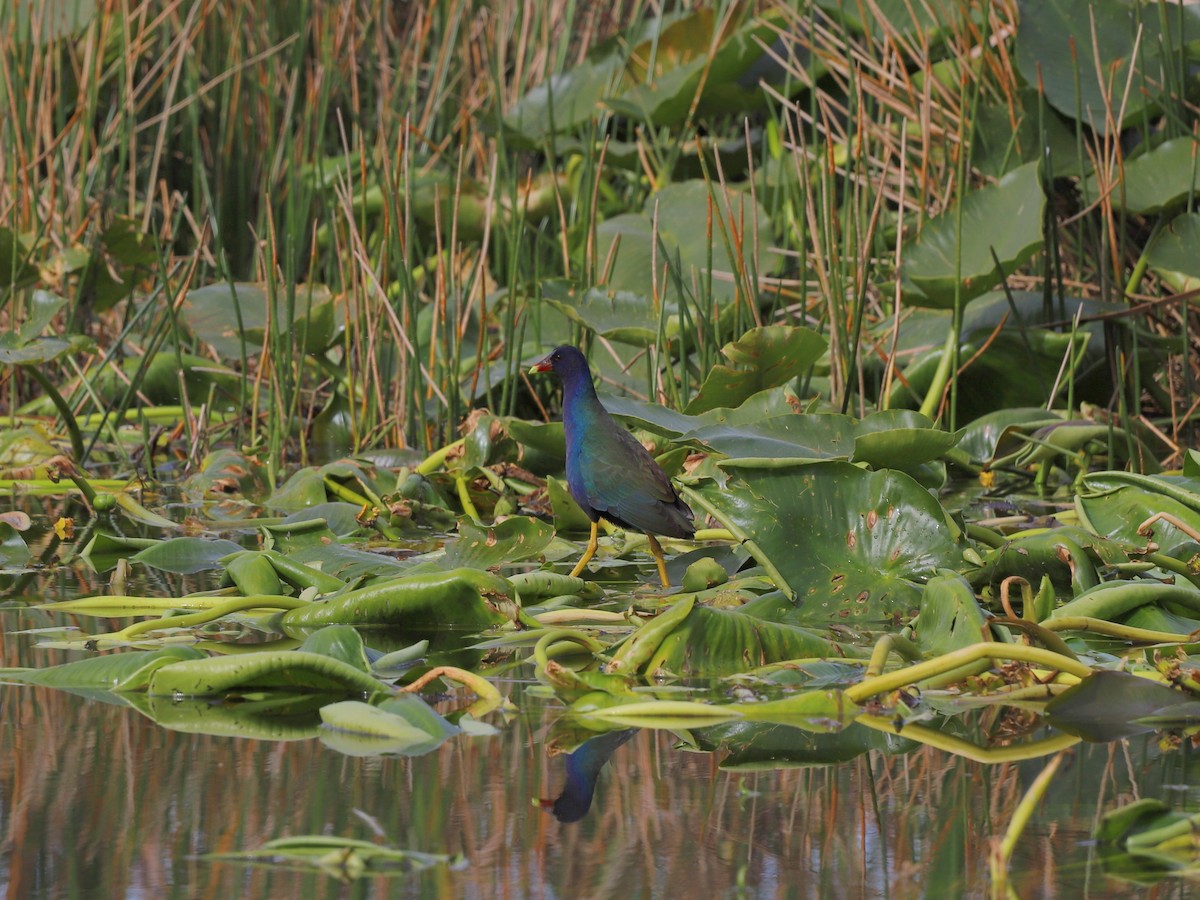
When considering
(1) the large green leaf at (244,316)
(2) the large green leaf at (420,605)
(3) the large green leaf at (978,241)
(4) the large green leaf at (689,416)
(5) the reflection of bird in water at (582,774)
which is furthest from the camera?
(1) the large green leaf at (244,316)

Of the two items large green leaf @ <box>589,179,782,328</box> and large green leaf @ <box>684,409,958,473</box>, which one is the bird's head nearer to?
large green leaf @ <box>684,409,958,473</box>

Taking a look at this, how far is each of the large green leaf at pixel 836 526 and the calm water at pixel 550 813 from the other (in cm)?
41

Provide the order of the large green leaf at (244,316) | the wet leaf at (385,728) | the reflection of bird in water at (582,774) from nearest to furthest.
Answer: the reflection of bird in water at (582,774), the wet leaf at (385,728), the large green leaf at (244,316)

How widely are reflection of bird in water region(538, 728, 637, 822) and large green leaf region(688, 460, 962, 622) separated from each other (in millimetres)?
488

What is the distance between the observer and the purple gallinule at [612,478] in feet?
6.49

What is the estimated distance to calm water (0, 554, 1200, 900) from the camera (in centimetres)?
91

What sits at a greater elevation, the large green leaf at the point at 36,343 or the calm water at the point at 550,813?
the large green leaf at the point at 36,343

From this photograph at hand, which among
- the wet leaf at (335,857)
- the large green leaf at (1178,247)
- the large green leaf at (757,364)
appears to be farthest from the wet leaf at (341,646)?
the large green leaf at (1178,247)

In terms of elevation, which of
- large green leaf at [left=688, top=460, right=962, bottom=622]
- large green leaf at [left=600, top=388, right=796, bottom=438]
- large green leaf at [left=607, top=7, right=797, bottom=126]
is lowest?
large green leaf at [left=688, top=460, right=962, bottom=622]

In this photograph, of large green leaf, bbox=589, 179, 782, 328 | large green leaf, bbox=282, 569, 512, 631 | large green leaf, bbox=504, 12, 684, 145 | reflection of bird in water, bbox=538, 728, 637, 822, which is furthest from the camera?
large green leaf, bbox=504, 12, 684, 145

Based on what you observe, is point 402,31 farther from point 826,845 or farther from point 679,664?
point 826,845

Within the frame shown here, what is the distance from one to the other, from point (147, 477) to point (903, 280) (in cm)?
155

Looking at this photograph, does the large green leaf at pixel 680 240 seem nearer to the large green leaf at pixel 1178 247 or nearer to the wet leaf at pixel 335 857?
the large green leaf at pixel 1178 247

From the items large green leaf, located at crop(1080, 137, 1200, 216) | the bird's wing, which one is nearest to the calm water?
the bird's wing
